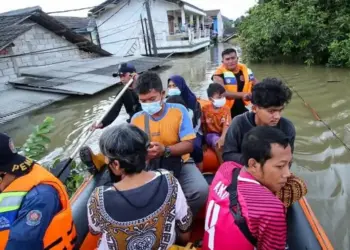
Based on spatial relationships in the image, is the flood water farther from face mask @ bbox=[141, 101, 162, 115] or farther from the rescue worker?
face mask @ bbox=[141, 101, 162, 115]

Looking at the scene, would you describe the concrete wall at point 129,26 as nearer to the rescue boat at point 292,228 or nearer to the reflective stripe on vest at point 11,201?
the rescue boat at point 292,228

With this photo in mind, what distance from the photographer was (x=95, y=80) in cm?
998

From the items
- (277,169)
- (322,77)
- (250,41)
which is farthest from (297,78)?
(277,169)

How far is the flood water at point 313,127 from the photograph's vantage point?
351 cm

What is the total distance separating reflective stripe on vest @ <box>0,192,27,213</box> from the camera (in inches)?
57.3

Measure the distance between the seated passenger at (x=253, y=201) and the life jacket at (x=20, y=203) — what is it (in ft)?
2.44

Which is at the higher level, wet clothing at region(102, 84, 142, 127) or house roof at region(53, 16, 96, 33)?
house roof at region(53, 16, 96, 33)

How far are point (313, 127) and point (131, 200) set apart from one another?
526cm

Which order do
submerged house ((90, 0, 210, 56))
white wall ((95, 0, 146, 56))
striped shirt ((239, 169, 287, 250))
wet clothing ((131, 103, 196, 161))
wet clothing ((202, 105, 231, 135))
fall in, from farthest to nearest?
1. white wall ((95, 0, 146, 56))
2. submerged house ((90, 0, 210, 56))
3. wet clothing ((202, 105, 231, 135))
4. wet clothing ((131, 103, 196, 161))
5. striped shirt ((239, 169, 287, 250))

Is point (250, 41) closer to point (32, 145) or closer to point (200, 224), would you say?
point (32, 145)

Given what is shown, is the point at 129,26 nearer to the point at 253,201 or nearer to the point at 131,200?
the point at 131,200

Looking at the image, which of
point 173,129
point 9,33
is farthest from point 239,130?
point 9,33

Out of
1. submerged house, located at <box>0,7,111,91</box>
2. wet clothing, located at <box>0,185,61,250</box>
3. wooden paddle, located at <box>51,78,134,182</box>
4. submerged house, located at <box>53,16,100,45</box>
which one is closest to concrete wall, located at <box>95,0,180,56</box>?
submerged house, located at <box>53,16,100,45</box>

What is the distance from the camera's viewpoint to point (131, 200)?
1406 mm
